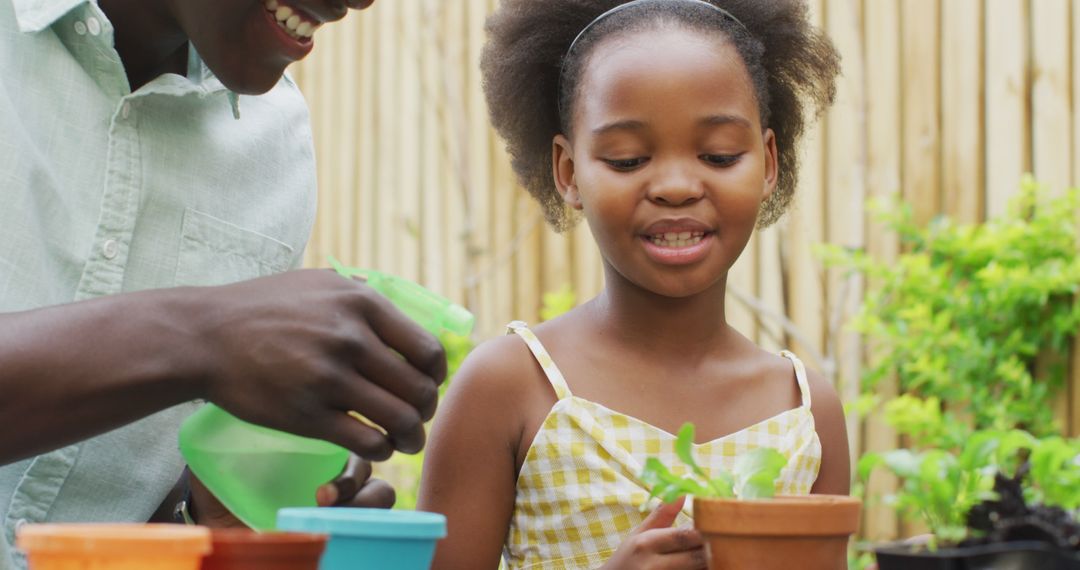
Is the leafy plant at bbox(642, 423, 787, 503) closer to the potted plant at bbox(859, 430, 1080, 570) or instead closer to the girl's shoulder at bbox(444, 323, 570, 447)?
the potted plant at bbox(859, 430, 1080, 570)

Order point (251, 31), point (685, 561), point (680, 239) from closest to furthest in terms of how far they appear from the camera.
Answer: point (685, 561), point (251, 31), point (680, 239)

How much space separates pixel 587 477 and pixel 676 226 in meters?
0.41

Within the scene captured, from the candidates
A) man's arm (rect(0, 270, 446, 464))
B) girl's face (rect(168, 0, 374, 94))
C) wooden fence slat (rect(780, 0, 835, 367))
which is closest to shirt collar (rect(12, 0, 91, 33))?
girl's face (rect(168, 0, 374, 94))

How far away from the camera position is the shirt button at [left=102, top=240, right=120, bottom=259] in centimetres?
194

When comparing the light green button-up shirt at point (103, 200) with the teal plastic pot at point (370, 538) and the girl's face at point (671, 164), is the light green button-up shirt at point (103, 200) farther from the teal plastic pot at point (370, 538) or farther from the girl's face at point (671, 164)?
the teal plastic pot at point (370, 538)

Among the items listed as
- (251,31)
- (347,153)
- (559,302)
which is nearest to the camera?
(251,31)

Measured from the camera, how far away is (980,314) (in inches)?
159

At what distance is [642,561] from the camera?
1523 mm

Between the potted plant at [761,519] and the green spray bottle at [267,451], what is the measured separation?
0.28m

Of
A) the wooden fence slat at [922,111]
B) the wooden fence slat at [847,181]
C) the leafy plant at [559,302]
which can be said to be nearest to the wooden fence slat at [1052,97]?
the wooden fence slat at [922,111]

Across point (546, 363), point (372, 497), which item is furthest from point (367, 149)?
point (372, 497)

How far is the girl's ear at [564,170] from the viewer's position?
225 centimetres

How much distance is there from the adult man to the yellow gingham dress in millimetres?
493

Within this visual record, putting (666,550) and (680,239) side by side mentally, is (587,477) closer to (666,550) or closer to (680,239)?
(680,239)
